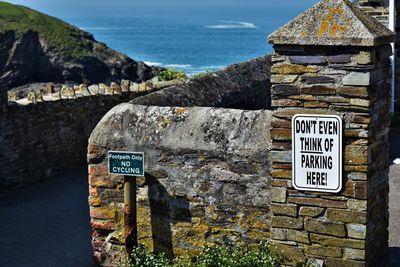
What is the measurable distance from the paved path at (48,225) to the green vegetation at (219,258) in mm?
1720

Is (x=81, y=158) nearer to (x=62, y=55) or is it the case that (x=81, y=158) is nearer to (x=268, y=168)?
(x=268, y=168)

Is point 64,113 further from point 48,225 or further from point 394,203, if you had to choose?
point 394,203

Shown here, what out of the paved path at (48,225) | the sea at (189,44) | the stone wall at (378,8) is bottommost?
the paved path at (48,225)

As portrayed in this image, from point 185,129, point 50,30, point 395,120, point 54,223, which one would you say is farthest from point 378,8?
point 50,30

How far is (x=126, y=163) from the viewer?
704cm

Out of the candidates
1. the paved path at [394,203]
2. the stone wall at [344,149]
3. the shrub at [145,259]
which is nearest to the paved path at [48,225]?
the shrub at [145,259]

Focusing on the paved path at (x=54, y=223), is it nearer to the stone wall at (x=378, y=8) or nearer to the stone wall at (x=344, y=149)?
the stone wall at (x=344, y=149)

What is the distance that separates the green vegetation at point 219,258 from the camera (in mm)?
6469

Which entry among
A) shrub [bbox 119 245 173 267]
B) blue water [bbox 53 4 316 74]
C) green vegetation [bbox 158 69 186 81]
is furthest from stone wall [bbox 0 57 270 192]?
blue water [bbox 53 4 316 74]

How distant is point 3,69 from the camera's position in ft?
188

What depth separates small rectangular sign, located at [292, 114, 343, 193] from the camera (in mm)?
6000

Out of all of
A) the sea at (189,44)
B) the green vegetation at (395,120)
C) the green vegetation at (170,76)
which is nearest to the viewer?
the green vegetation at (395,120)

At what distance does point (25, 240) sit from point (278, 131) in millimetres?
5335

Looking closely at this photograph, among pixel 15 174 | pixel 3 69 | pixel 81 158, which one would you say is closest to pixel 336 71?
pixel 15 174
